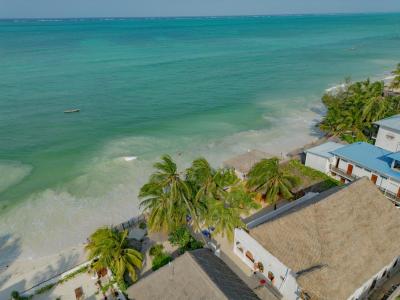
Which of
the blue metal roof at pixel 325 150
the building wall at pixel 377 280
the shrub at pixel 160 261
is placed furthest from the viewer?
the blue metal roof at pixel 325 150

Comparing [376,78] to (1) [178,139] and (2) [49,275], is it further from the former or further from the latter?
(2) [49,275]

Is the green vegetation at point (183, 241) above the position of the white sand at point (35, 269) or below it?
above

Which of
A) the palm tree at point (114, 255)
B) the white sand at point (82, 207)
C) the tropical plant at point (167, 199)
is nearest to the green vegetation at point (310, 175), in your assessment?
the white sand at point (82, 207)

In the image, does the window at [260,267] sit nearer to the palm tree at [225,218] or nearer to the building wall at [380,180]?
the palm tree at [225,218]

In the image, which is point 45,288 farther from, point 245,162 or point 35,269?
point 245,162

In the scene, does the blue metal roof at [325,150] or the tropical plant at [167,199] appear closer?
the tropical plant at [167,199]

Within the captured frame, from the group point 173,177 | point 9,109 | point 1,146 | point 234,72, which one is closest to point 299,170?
point 173,177
